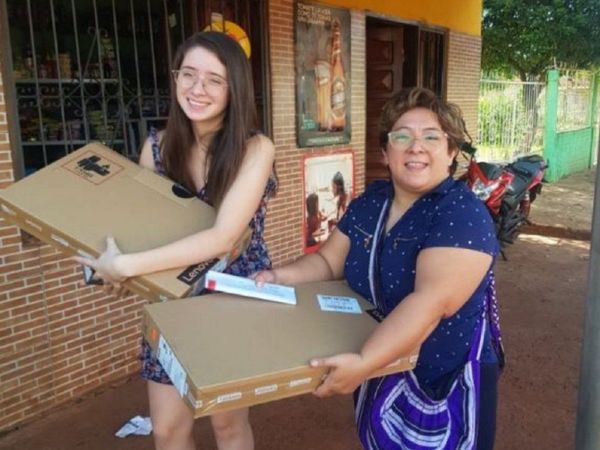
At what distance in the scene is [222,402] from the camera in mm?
1258

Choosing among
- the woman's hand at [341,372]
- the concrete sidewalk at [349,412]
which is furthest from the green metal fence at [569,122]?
the woman's hand at [341,372]

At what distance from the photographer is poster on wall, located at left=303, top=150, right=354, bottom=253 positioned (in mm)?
5457

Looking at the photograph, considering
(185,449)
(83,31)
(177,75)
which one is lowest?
(185,449)

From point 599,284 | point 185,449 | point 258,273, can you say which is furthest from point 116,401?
point 599,284

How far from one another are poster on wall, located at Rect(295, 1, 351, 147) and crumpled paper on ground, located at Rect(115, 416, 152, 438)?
2.80m

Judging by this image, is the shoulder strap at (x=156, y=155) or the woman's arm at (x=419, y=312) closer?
the woman's arm at (x=419, y=312)

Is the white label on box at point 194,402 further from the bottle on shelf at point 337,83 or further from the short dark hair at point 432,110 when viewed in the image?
the bottle on shelf at point 337,83

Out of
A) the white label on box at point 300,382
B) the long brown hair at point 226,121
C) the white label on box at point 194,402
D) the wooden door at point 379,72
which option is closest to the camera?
the white label on box at point 194,402

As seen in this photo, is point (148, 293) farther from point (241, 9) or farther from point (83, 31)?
point (241, 9)

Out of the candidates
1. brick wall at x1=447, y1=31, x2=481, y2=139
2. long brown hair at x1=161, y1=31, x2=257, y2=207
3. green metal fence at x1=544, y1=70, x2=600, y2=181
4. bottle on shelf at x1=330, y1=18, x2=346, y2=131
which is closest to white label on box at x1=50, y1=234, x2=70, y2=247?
long brown hair at x1=161, y1=31, x2=257, y2=207

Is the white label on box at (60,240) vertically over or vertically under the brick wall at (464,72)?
under

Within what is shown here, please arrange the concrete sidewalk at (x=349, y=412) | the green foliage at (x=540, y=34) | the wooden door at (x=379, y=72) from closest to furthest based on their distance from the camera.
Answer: the concrete sidewalk at (x=349, y=412)
the wooden door at (x=379, y=72)
the green foliage at (x=540, y=34)

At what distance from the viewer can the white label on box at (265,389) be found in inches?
50.8

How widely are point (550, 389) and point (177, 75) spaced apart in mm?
2976
